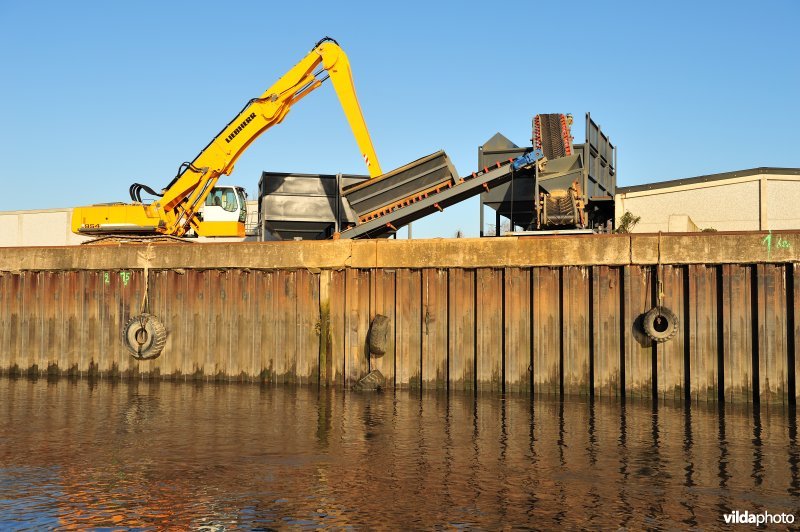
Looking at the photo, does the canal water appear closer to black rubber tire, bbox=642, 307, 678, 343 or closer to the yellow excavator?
black rubber tire, bbox=642, 307, 678, 343

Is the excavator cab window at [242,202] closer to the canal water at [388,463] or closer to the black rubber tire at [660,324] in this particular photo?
the canal water at [388,463]

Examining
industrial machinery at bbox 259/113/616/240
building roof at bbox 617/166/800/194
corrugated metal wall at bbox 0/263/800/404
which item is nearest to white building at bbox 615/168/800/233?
building roof at bbox 617/166/800/194

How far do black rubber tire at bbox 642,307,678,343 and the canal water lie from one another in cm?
185

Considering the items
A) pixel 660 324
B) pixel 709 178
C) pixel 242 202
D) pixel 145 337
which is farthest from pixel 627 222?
pixel 145 337

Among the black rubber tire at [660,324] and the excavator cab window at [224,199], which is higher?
the excavator cab window at [224,199]

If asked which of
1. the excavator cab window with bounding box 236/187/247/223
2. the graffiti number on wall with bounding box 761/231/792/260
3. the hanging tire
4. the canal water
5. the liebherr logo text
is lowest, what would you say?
the canal water

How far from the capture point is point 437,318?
22312 millimetres

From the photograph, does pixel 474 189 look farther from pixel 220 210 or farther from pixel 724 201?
pixel 724 201

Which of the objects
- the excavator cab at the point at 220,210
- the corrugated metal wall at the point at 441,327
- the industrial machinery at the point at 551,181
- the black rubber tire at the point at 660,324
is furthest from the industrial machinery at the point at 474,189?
the black rubber tire at the point at 660,324

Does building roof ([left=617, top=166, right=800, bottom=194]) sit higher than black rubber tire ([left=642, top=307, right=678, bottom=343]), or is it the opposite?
building roof ([left=617, top=166, right=800, bottom=194])

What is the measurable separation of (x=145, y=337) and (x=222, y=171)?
7.37m

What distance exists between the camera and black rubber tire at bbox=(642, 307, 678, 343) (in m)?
20.0

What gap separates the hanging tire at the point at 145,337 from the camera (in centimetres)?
2420

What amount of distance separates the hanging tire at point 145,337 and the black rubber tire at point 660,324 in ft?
49.2
